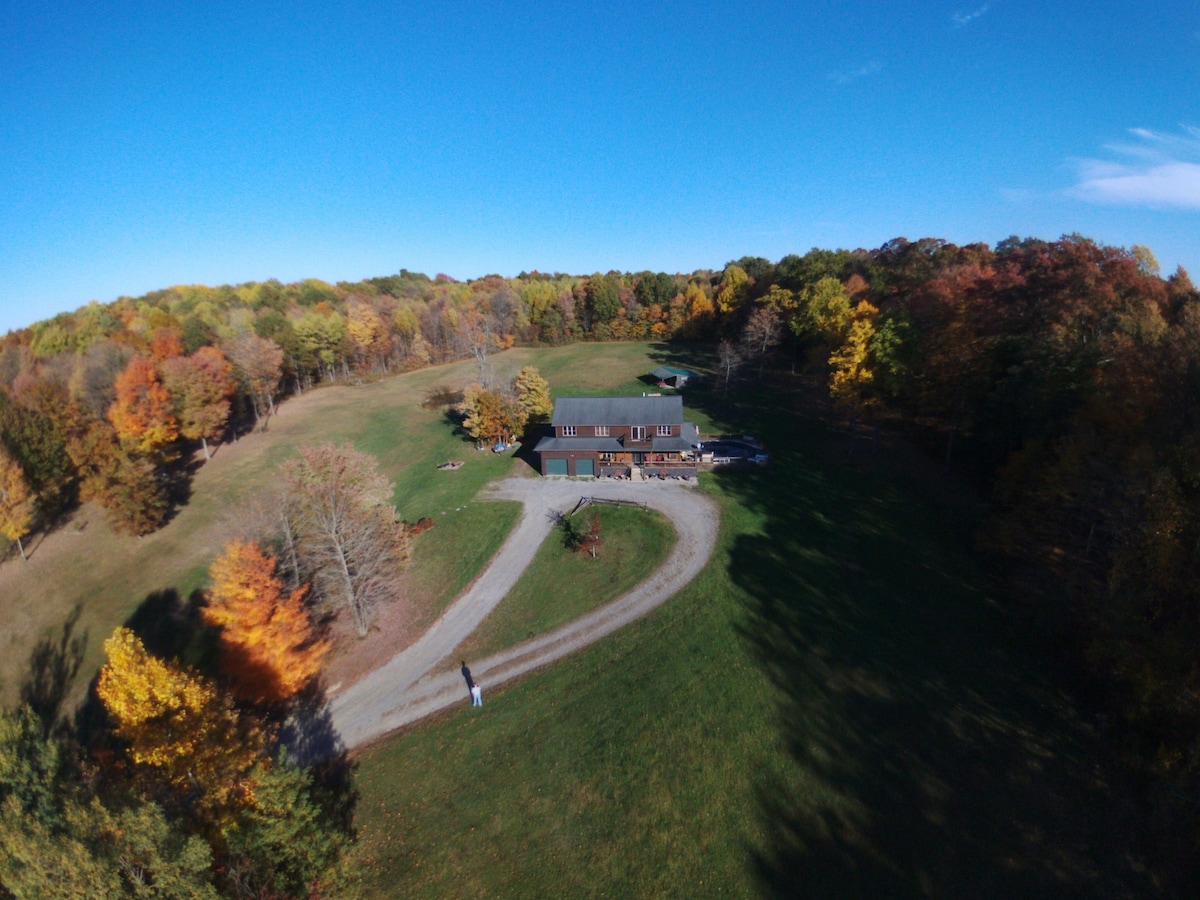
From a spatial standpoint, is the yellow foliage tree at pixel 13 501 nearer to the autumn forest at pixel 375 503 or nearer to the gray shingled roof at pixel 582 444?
the autumn forest at pixel 375 503

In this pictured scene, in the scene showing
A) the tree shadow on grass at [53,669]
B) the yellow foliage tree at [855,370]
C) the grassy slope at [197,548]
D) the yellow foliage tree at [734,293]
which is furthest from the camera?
the yellow foliage tree at [734,293]

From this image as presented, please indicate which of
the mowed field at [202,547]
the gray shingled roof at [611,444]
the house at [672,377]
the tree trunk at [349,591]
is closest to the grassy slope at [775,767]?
the tree trunk at [349,591]

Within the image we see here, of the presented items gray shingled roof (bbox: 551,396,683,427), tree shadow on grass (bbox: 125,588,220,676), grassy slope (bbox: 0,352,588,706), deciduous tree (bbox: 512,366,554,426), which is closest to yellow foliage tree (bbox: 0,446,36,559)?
grassy slope (bbox: 0,352,588,706)

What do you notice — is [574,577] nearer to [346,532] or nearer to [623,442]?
[346,532]

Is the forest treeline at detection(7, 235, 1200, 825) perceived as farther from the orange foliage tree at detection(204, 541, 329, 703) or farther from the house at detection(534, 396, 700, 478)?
the orange foliage tree at detection(204, 541, 329, 703)

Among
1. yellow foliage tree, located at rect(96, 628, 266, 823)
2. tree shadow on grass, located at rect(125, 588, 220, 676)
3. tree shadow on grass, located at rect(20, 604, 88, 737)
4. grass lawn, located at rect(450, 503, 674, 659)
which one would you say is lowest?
tree shadow on grass, located at rect(20, 604, 88, 737)

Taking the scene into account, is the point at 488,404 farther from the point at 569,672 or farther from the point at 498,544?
the point at 569,672
